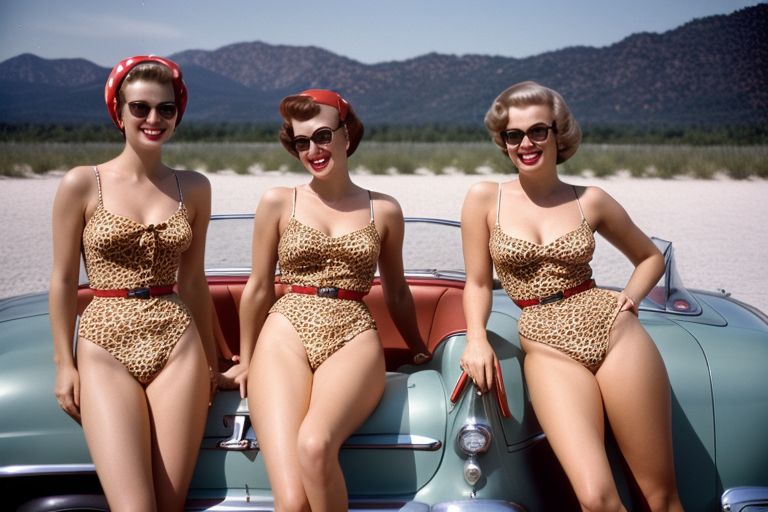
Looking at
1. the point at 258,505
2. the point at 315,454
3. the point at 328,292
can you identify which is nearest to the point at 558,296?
the point at 328,292

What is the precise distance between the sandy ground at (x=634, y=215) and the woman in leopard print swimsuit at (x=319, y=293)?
19.3ft

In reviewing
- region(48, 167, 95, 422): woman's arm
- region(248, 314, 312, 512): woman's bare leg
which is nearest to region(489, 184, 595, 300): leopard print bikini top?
region(248, 314, 312, 512): woman's bare leg

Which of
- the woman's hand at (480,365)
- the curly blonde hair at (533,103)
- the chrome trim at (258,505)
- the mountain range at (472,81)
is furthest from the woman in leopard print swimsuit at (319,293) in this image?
the mountain range at (472,81)

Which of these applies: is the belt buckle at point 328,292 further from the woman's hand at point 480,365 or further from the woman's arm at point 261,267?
the woman's hand at point 480,365

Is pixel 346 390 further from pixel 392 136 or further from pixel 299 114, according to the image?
pixel 392 136

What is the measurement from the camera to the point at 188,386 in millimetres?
2619

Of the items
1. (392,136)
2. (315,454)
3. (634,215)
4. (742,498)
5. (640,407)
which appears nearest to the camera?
(315,454)

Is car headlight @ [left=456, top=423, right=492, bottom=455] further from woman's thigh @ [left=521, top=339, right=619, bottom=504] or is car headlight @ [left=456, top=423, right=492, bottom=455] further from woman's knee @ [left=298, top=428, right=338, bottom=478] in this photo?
woman's knee @ [left=298, top=428, right=338, bottom=478]

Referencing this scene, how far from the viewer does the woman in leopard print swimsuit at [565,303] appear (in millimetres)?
2631

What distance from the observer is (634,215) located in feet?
48.3

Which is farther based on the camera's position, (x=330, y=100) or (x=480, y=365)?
(x=330, y=100)

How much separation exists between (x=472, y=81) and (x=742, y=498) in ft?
367

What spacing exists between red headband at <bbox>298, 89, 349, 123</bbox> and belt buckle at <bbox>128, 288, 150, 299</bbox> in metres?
0.97


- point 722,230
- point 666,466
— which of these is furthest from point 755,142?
point 666,466
